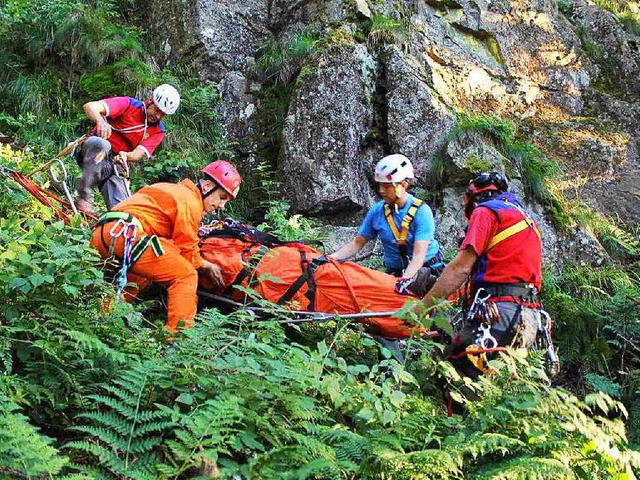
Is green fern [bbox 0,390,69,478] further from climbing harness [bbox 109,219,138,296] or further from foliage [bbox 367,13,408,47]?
foliage [bbox 367,13,408,47]

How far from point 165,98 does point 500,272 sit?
180 inches

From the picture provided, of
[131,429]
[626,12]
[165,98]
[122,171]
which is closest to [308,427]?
[131,429]

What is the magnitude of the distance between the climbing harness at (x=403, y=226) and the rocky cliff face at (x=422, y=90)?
3.43 metres

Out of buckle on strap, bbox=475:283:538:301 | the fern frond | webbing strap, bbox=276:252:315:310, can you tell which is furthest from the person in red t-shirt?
the fern frond

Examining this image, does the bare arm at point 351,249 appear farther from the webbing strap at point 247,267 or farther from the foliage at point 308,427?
the foliage at point 308,427

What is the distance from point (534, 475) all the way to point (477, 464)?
437mm

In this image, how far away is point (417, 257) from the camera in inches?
228

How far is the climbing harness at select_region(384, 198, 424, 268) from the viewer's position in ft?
19.8

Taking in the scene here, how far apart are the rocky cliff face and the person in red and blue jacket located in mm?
4910

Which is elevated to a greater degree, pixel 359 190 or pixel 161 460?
pixel 161 460

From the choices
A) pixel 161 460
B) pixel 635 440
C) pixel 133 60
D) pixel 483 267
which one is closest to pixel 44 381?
pixel 161 460

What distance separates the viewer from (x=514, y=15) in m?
13.1

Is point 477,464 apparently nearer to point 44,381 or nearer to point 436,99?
point 44,381

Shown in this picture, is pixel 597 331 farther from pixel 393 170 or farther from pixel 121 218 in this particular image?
pixel 121 218
